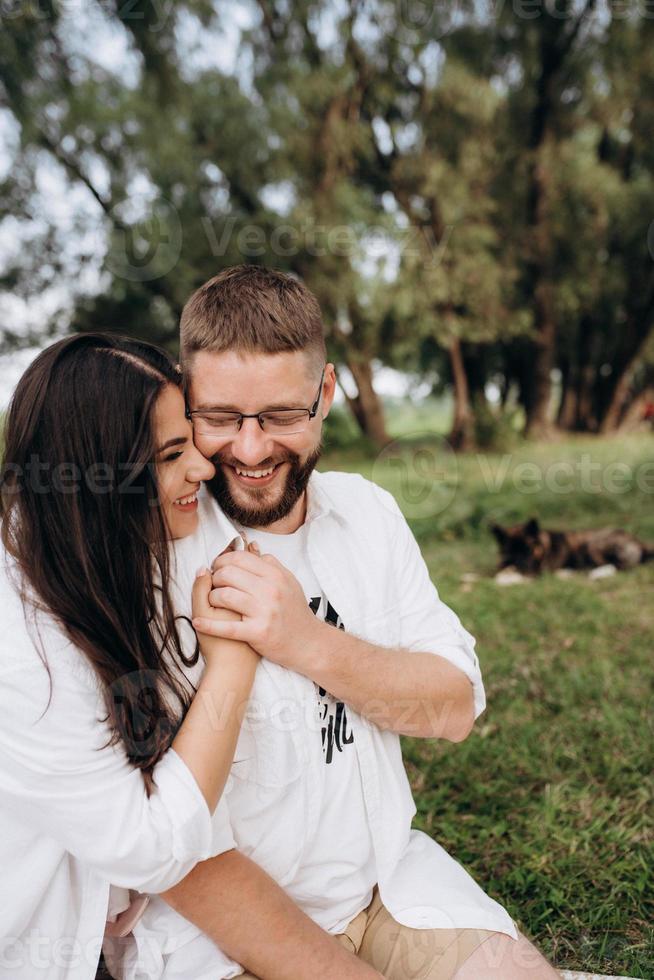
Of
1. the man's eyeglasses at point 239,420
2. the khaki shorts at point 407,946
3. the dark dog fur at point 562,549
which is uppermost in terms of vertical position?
the man's eyeglasses at point 239,420

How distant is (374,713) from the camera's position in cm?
173

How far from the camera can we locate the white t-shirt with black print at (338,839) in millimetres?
1702

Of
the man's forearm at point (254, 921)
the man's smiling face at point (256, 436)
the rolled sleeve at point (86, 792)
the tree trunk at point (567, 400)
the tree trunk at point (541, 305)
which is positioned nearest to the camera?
the rolled sleeve at point (86, 792)

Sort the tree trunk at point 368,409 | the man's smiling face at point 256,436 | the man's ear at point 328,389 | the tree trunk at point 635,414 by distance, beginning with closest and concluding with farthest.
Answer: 1. the man's smiling face at point 256,436
2. the man's ear at point 328,389
3. the tree trunk at point 368,409
4. the tree trunk at point 635,414

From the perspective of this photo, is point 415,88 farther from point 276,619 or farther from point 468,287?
point 276,619

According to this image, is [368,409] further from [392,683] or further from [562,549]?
[392,683]

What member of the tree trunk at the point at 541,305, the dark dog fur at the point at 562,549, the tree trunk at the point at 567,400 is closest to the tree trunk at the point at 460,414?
the tree trunk at the point at 541,305

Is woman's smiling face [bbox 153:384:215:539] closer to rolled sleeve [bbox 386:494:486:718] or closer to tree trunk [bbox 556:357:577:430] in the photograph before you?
rolled sleeve [bbox 386:494:486:718]

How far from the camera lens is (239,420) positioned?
183 centimetres

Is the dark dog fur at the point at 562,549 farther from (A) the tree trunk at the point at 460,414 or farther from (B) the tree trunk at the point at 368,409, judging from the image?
(B) the tree trunk at the point at 368,409

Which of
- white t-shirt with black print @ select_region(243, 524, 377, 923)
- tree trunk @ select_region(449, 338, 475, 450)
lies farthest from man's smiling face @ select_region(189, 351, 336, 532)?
tree trunk @ select_region(449, 338, 475, 450)

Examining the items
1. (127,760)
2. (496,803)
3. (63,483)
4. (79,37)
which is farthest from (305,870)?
(79,37)

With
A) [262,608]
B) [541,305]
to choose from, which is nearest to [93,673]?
[262,608]

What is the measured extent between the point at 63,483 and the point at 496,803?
237 cm
